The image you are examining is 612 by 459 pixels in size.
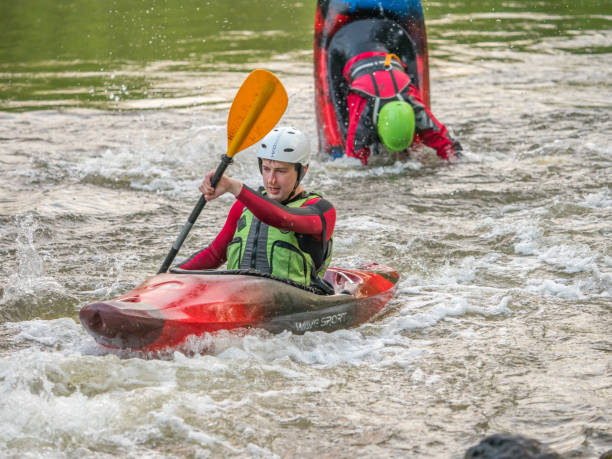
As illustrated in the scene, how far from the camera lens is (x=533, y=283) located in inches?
216

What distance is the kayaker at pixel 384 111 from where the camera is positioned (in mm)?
8430

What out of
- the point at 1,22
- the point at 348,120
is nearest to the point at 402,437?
the point at 348,120

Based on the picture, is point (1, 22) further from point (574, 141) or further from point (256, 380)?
point (256, 380)

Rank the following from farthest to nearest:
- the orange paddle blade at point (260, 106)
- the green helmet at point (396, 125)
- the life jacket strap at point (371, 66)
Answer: the life jacket strap at point (371, 66) → the green helmet at point (396, 125) → the orange paddle blade at point (260, 106)

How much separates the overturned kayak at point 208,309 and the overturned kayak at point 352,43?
4.74 metres

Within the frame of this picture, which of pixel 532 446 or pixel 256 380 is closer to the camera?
pixel 532 446

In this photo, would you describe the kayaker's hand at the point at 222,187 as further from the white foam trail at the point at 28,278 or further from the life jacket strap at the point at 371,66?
the life jacket strap at the point at 371,66

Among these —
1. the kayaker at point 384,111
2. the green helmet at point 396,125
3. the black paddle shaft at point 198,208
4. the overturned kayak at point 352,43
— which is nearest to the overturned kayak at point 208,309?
the black paddle shaft at point 198,208

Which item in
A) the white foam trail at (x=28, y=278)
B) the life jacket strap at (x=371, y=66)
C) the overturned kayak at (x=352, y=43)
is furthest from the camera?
the overturned kayak at (x=352, y=43)

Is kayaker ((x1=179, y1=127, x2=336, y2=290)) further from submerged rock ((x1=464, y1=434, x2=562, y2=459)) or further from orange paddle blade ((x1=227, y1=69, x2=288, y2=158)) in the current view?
submerged rock ((x1=464, y1=434, x2=562, y2=459))

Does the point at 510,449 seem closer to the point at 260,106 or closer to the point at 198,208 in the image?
the point at 198,208

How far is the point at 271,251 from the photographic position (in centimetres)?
448

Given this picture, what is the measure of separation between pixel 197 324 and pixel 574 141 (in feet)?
20.9

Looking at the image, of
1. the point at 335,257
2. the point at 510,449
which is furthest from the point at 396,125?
Answer: the point at 510,449
